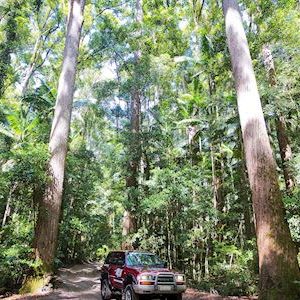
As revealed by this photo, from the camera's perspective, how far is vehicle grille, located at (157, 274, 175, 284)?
8188 millimetres

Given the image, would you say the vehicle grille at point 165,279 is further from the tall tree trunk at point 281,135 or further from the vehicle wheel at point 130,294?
the tall tree trunk at point 281,135

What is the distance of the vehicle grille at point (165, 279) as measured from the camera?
819 centimetres

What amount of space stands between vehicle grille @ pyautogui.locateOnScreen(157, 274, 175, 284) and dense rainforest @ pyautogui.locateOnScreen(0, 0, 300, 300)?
212 cm

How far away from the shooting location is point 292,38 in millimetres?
13906

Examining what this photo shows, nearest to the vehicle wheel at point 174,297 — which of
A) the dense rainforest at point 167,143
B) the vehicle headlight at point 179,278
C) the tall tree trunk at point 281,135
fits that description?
the vehicle headlight at point 179,278

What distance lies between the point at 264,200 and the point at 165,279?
3175 mm

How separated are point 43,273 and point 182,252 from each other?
7.30 m

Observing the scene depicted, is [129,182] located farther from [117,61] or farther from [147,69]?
[117,61]

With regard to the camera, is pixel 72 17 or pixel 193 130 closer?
pixel 72 17

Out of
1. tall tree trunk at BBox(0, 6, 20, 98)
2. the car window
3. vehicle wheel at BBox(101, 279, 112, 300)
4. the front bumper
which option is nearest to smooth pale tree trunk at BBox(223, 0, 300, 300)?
the front bumper

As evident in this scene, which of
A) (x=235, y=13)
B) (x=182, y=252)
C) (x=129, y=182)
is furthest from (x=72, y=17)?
(x=182, y=252)

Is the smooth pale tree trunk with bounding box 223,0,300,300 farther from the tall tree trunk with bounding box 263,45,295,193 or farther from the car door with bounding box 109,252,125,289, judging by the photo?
the tall tree trunk with bounding box 263,45,295,193

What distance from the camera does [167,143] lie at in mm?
17547

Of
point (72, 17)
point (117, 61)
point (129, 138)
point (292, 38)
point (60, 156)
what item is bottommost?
point (60, 156)
